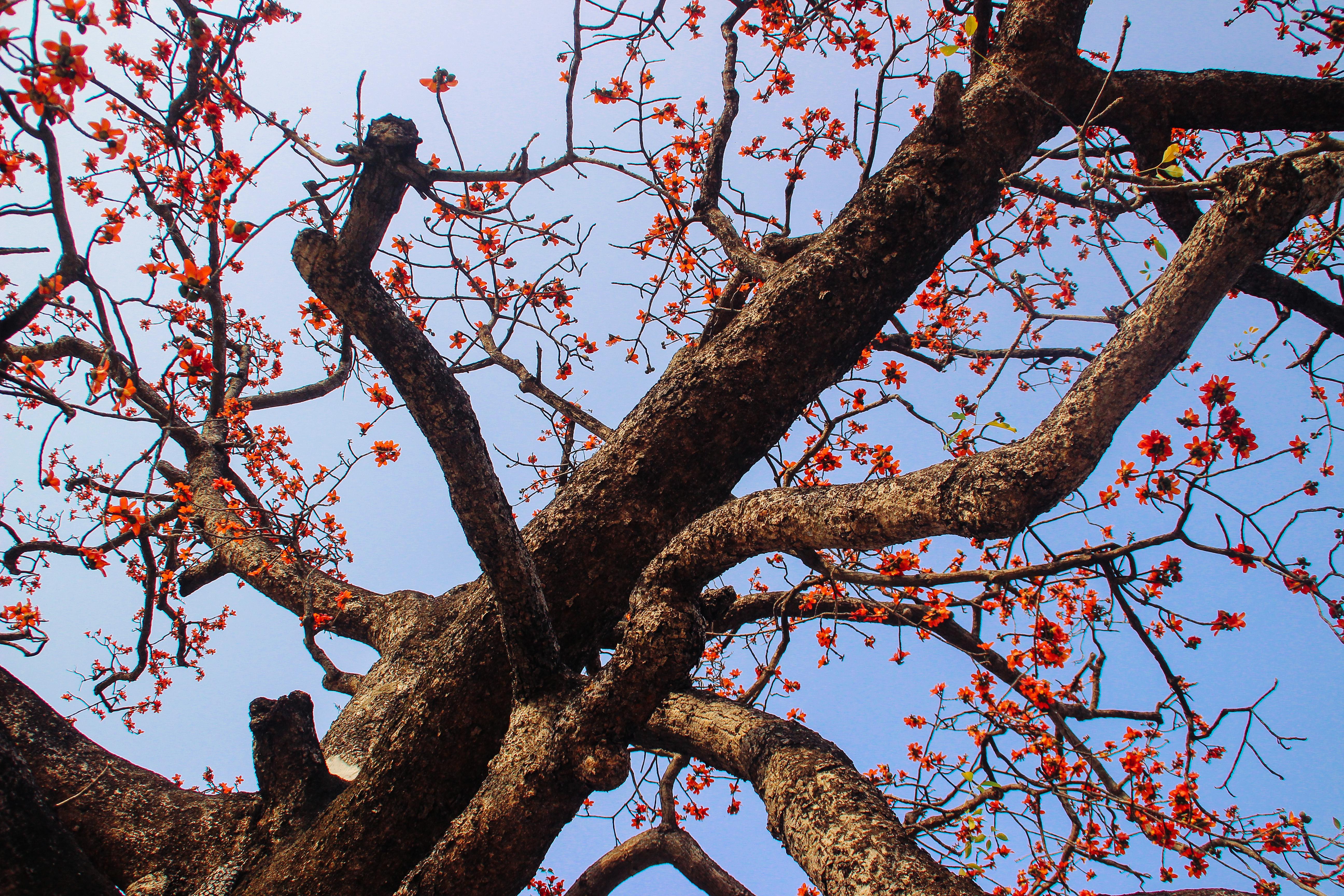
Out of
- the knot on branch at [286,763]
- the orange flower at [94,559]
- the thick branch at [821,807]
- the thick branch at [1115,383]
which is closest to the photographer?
the thick branch at [1115,383]

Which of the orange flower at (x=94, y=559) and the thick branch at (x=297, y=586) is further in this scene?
the thick branch at (x=297, y=586)

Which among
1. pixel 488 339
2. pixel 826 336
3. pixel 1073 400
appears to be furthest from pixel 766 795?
pixel 488 339

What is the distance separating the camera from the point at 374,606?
3402 mm

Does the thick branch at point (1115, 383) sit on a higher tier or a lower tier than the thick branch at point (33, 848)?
higher

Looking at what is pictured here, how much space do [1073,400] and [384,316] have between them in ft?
5.50

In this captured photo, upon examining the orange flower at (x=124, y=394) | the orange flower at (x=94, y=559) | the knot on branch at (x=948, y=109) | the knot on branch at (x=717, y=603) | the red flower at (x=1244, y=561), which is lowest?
the orange flower at (x=94, y=559)

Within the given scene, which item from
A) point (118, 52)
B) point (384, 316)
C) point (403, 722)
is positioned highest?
point (118, 52)

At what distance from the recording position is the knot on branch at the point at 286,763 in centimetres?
205

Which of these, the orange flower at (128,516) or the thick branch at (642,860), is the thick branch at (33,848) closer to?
the orange flower at (128,516)

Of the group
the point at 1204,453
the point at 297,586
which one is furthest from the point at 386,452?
the point at 1204,453

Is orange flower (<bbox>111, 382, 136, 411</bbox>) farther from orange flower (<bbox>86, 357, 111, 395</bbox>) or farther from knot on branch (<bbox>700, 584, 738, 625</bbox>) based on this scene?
knot on branch (<bbox>700, 584, 738, 625</bbox>)

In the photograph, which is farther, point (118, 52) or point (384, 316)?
point (118, 52)

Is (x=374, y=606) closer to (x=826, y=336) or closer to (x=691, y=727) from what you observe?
(x=691, y=727)

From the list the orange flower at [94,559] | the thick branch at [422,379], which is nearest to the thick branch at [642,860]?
the thick branch at [422,379]
